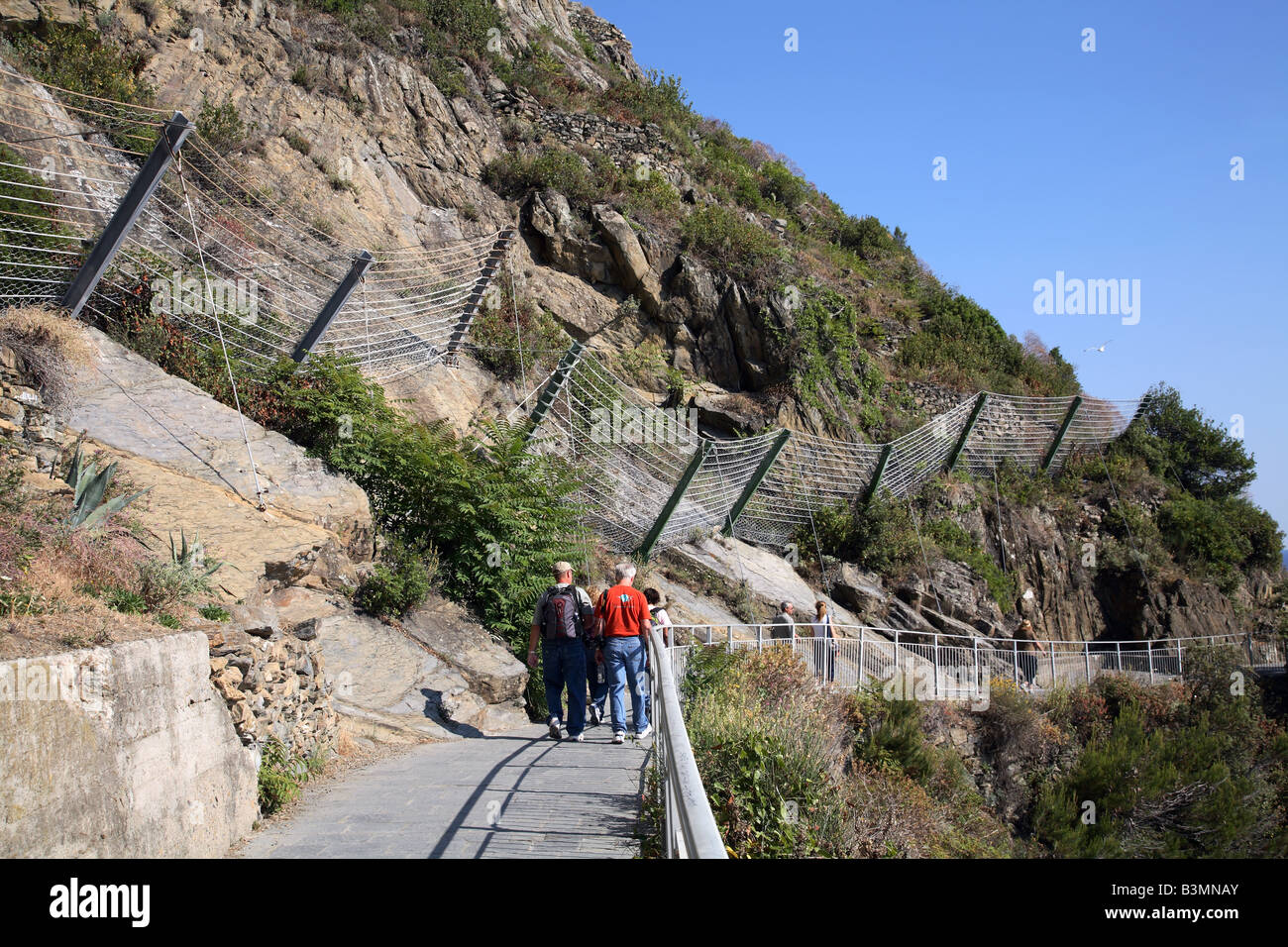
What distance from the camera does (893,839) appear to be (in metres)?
7.06

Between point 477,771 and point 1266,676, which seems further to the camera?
point 1266,676

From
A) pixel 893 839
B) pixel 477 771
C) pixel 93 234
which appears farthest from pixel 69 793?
pixel 93 234

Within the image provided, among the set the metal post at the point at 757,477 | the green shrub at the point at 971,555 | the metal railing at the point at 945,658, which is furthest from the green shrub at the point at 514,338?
the green shrub at the point at 971,555

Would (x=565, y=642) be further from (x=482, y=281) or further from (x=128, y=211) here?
(x=482, y=281)

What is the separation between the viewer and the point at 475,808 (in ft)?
18.7

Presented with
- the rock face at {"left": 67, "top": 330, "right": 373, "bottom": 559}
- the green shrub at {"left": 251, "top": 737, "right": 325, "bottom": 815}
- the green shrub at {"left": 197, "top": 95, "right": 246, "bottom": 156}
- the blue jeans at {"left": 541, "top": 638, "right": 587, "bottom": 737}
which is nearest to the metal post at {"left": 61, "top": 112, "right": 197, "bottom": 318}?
the rock face at {"left": 67, "top": 330, "right": 373, "bottom": 559}

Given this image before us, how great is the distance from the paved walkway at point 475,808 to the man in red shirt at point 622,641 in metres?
0.44

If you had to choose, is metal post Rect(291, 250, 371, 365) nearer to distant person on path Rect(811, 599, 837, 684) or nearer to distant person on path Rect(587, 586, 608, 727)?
distant person on path Rect(587, 586, 608, 727)

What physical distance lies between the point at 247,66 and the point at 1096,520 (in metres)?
24.9

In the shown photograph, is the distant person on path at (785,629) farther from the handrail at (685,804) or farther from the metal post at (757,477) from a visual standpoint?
the handrail at (685,804)

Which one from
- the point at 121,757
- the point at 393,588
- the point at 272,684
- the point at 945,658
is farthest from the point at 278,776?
the point at 945,658
